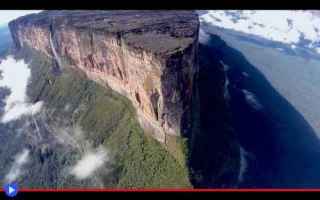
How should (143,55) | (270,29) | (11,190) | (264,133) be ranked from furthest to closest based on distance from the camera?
(270,29)
(264,133)
(143,55)
(11,190)

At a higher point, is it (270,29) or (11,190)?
(11,190)

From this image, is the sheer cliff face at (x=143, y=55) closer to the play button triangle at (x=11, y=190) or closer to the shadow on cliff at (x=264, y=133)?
the shadow on cliff at (x=264, y=133)

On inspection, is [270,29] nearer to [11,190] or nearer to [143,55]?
[143,55]

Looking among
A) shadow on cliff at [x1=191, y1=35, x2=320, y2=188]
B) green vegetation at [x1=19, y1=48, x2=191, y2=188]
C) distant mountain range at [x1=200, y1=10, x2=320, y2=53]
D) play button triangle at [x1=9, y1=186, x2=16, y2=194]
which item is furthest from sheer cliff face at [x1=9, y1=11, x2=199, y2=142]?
play button triangle at [x1=9, y1=186, x2=16, y2=194]

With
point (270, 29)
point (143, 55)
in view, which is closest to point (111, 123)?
point (143, 55)

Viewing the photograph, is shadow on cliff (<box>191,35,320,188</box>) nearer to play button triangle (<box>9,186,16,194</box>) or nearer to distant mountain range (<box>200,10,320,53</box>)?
distant mountain range (<box>200,10,320,53</box>)

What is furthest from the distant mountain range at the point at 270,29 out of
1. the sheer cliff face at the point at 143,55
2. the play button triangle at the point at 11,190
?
the play button triangle at the point at 11,190
